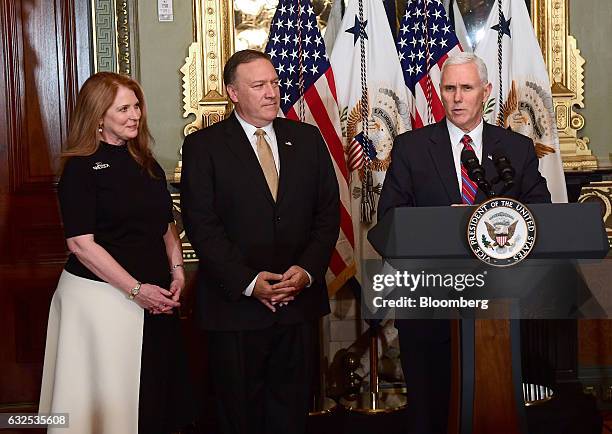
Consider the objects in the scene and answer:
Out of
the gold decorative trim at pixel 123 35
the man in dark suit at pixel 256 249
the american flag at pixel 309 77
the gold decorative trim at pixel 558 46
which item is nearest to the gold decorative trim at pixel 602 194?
the gold decorative trim at pixel 558 46

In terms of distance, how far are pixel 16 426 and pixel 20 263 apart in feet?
2.93

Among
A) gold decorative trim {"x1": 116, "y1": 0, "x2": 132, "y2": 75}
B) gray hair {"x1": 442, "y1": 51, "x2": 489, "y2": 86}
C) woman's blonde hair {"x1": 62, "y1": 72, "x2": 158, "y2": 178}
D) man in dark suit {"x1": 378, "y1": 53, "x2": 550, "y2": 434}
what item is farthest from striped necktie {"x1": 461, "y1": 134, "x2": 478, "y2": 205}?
gold decorative trim {"x1": 116, "y1": 0, "x2": 132, "y2": 75}

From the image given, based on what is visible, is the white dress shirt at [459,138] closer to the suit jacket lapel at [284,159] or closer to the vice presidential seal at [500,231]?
the suit jacket lapel at [284,159]

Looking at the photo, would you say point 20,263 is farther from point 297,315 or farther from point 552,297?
point 552,297

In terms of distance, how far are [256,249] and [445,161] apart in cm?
76

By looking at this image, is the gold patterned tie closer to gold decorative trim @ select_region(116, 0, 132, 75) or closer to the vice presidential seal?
the vice presidential seal

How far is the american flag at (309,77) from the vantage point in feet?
14.4

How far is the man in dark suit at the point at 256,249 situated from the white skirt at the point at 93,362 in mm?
362

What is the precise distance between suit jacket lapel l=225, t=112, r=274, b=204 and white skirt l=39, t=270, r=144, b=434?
65 centimetres

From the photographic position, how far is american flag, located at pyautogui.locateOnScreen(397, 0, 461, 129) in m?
4.43

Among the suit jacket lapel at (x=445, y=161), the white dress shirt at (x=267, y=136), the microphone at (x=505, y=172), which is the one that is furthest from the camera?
the white dress shirt at (x=267, y=136)

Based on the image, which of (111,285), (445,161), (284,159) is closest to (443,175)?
(445,161)
